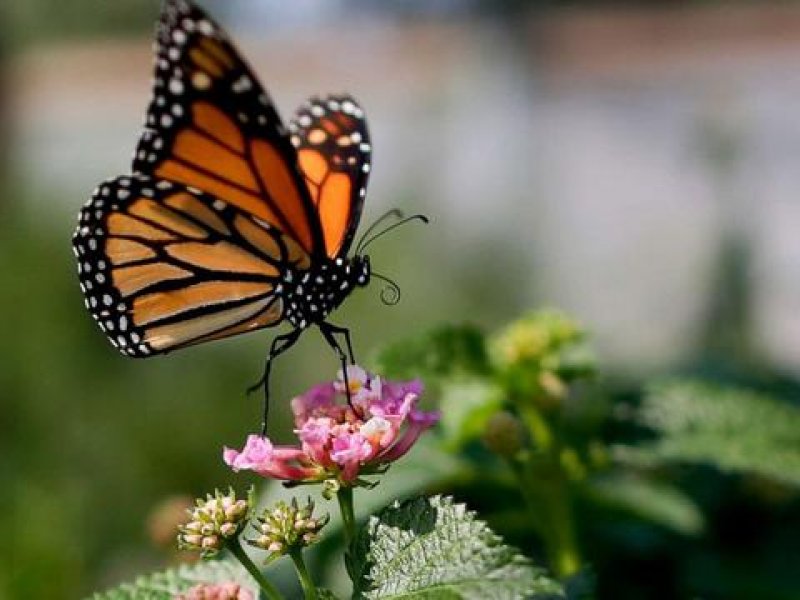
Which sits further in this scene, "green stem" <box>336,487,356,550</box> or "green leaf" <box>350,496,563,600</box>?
"green stem" <box>336,487,356,550</box>

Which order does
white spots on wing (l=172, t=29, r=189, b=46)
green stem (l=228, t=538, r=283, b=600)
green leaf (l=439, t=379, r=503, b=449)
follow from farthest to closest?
green leaf (l=439, t=379, r=503, b=449)
white spots on wing (l=172, t=29, r=189, b=46)
green stem (l=228, t=538, r=283, b=600)

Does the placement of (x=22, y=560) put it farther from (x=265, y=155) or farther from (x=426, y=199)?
(x=426, y=199)

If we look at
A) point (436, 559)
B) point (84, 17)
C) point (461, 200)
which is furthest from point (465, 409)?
point (84, 17)

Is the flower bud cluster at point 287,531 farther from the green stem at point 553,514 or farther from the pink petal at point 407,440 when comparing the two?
the green stem at point 553,514

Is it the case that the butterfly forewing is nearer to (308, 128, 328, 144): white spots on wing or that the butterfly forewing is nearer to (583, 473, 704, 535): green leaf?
(308, 128, 328, 144): white spots on wing

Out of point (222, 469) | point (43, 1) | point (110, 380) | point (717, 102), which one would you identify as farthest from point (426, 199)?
A: point (43, 1)

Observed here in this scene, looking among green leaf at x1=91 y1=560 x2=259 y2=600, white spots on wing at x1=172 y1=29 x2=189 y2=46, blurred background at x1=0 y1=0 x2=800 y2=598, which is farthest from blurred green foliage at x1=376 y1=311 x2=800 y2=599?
blurred background at x1=0 y1=0 x2=800 y2=598

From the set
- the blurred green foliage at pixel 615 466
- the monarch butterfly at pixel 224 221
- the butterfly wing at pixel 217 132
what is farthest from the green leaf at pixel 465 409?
the butterfly wing at pixel 217 132
